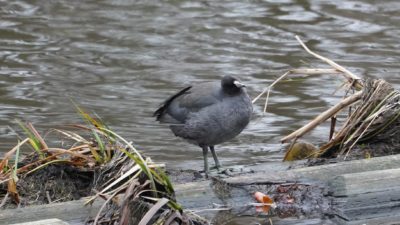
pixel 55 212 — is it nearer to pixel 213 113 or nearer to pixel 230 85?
pixel 213 113

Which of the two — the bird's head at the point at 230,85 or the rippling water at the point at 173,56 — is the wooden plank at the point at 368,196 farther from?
the rippling water at the point at 173,56

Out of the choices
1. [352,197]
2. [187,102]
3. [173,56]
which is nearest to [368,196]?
[352,197]

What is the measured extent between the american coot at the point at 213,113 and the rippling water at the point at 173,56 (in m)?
0.99

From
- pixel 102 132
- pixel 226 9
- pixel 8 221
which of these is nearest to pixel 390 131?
pixel 102 132

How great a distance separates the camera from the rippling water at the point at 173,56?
367 inches

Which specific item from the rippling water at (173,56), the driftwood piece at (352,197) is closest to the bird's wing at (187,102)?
the rippling water at (173,56)

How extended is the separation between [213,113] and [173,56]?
5.66 meters

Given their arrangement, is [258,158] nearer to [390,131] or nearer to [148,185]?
[390,131]

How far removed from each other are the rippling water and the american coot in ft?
3.25

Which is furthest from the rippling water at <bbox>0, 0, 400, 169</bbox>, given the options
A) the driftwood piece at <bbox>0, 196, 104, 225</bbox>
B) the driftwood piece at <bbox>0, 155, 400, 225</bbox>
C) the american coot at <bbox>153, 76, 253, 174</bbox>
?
Answer: the driftwood piece at <bbox>0, 196, 104, 225</bbox>

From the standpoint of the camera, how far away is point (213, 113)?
22.0 ft

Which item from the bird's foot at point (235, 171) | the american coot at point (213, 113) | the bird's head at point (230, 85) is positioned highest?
the bird's head at point (230, 85)

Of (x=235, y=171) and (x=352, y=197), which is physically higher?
(x=352, y=197)

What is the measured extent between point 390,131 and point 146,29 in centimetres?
727
